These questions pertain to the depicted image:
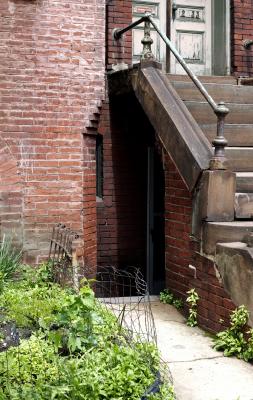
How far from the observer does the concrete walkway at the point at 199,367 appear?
14.2ft

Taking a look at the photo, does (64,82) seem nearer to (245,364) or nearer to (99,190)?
(99,190)

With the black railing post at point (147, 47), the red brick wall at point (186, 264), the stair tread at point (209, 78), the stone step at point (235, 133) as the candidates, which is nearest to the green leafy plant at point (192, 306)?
the red brick wall at point (186, 264)

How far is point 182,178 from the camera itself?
6.03m

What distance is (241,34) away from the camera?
9.27m

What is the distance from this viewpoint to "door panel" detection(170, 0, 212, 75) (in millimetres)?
9484

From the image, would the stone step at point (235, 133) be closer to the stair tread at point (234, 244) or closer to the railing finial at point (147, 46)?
the railing finial at point (147, 46)

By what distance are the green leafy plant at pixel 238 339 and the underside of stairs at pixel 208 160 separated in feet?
0.38

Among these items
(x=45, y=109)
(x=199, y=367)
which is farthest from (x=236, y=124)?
(x=199, y=367)

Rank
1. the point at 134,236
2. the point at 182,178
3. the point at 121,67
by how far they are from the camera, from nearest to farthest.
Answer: the point at 182,178 → the point at 121,67 → the point at 134,236

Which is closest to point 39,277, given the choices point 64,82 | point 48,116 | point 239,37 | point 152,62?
point 48,116

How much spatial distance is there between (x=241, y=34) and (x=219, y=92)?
2.32 metres

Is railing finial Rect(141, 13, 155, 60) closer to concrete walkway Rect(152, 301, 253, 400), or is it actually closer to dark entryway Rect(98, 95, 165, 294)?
dark entryway Rect(98, 95, 165, 294)

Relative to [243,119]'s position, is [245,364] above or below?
below

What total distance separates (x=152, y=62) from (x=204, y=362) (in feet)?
12.3
